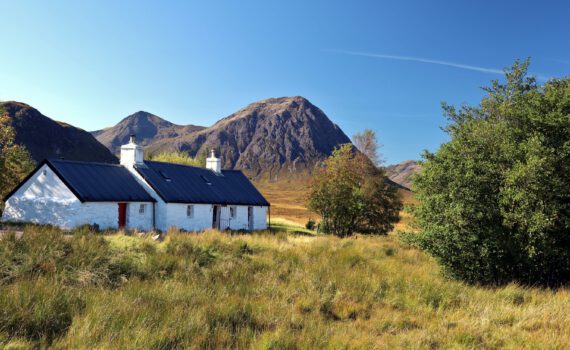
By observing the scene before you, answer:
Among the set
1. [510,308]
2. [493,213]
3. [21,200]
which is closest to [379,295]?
[510,308]

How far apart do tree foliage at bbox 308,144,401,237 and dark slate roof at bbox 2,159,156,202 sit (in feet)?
42.4

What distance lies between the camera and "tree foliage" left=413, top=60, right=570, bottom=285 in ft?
36.1

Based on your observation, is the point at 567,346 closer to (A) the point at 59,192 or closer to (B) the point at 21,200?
(A) the point at 59,192

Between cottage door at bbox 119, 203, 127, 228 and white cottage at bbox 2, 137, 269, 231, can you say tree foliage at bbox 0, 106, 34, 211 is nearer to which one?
white cottage at bbox 2, 137, 269, 231

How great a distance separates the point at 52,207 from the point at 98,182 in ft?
9.79

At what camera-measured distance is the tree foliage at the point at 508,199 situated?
10992 millimetres

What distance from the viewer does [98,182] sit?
85.5ft

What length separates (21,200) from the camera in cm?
2538

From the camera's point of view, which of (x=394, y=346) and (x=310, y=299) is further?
(x=310, y=299)

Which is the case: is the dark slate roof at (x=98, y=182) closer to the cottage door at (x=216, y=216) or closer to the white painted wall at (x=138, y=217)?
the white painted wall at (x=138, y=217)

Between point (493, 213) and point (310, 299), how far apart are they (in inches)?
246

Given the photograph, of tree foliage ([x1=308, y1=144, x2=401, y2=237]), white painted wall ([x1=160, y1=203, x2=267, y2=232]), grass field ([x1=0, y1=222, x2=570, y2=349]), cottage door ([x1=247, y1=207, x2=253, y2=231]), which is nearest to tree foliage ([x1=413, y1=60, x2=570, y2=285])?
grass field ([x1=0, y1=222, x2=570, y2=349])

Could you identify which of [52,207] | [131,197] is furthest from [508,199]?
[52,207]

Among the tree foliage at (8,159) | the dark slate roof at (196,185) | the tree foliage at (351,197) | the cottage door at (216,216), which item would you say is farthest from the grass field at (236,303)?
the cottage door at (216,216)
